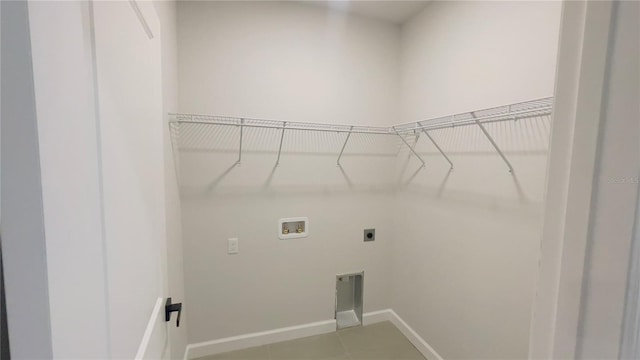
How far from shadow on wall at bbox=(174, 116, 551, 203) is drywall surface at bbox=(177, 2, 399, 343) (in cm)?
1

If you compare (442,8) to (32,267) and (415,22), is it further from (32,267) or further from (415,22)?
(32,267)

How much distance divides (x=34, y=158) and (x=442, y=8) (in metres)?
2.37

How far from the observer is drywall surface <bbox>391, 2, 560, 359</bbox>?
138 centimetres

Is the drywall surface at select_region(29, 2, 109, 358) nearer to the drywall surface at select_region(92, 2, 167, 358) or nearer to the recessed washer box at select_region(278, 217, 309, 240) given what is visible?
the drywall surface at select_region(92, 2, 167, 358)

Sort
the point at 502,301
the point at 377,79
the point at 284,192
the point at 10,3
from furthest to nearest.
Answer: the point at 377,79 → the point at 284,192 → the point at 502,301 → the point at 10,3

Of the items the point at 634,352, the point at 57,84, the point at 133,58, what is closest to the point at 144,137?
the point at 133,58

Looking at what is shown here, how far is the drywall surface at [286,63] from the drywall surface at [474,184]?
279 millimetres

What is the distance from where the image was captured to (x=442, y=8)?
1941mm

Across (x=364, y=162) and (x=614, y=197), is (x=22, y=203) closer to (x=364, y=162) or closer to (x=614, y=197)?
(x=614, y=197)

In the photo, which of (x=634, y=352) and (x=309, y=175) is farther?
(x=309, y=175)

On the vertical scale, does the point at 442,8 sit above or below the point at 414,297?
above

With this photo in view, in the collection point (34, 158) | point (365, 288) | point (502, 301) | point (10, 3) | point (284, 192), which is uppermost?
point (10, 3)

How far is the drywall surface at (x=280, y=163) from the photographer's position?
1.95 meters

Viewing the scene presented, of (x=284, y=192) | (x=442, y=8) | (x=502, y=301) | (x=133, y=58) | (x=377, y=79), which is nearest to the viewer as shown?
(x=133, y=58)
